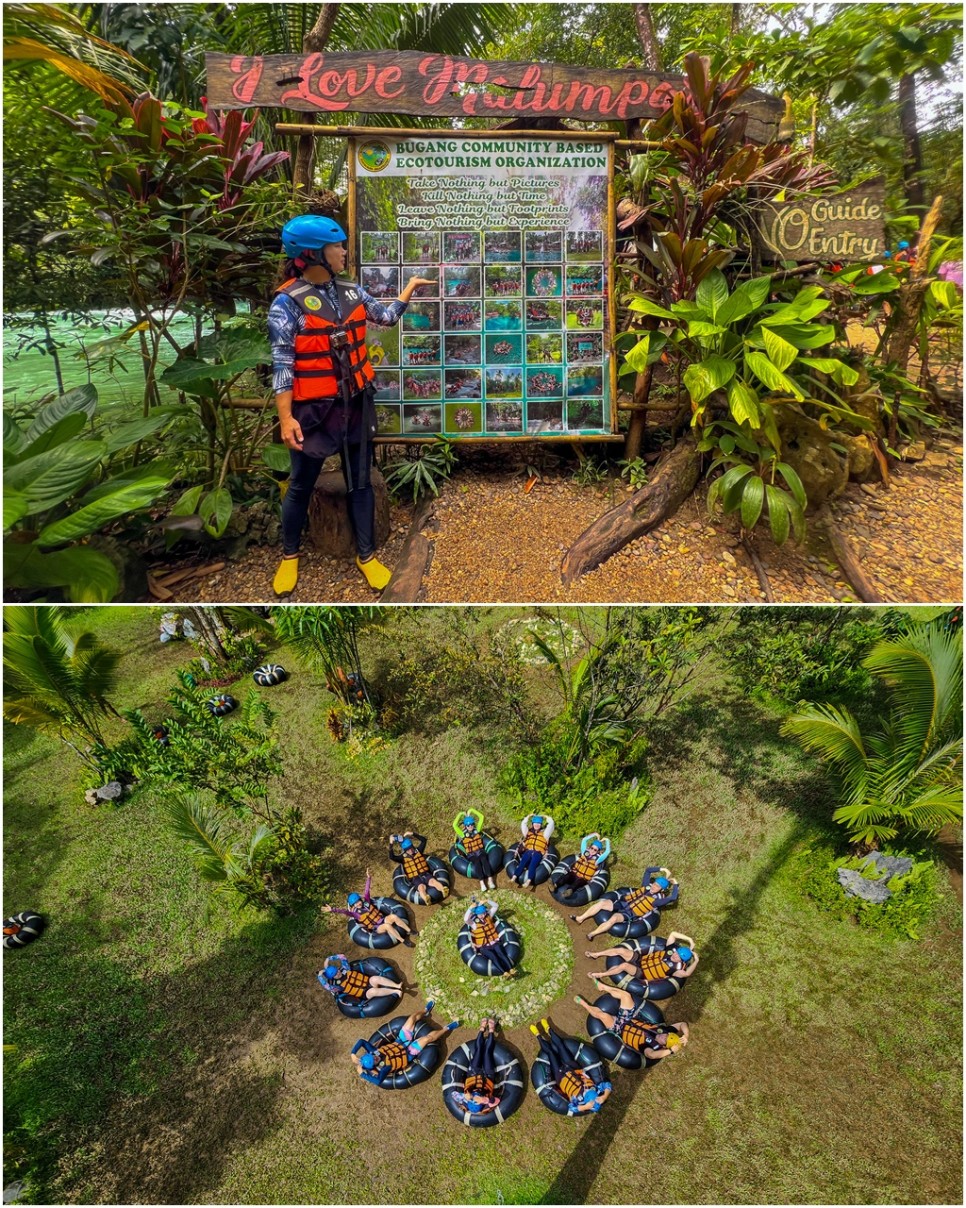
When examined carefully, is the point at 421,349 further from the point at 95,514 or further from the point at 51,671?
the point at 51,671

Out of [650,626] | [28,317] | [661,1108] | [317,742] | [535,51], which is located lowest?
[661,1108]

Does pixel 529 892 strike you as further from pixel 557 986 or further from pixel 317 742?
pixel 317 742

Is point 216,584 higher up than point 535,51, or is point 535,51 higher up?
point 535,51

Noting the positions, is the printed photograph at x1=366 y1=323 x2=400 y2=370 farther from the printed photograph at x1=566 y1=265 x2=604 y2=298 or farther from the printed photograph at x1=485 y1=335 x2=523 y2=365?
the printed photograph at x1=566 y1=265 x2=604 y2=298

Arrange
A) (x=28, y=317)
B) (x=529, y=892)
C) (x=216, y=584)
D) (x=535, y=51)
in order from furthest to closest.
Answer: (x=535, y=51)
(x=529, y=892)
(x=28, y=317)
(x=216, y=584)

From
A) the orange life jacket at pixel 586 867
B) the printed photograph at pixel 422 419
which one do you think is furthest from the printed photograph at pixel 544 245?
the orange life jacket at pixel 586 867

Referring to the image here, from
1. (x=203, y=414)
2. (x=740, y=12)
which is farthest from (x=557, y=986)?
(x=740, y=12)
